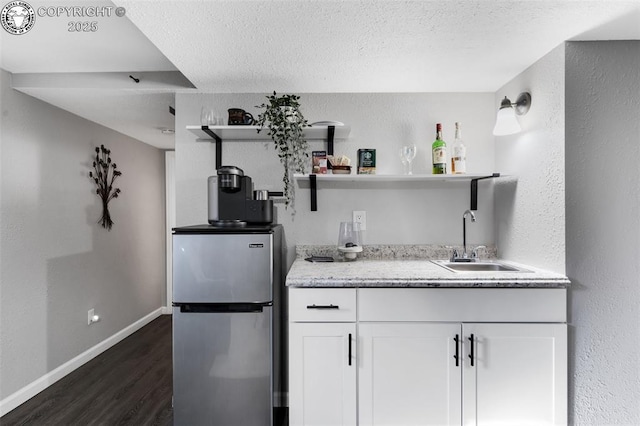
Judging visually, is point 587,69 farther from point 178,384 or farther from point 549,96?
point 178,384

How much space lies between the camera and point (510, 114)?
189 centimetres

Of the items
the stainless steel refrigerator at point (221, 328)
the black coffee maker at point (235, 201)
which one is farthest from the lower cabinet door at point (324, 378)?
the black coffee maker at point (235, 201)

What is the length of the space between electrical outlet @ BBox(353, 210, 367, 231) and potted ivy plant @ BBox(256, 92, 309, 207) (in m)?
0.46

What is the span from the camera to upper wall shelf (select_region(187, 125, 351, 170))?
6.68 feet

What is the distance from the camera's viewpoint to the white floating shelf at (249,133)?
2037 millimetres

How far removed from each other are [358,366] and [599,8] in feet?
6.39

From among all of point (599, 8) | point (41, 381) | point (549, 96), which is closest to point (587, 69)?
point (549, 96)

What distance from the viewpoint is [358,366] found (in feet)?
5.35

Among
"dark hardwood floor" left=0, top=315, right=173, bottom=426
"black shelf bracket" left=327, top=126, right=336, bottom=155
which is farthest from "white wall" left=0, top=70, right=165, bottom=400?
"black shelf bracket" left=327, top=126, right=336, bottom=155

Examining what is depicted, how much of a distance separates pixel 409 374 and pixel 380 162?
1352 millimetres

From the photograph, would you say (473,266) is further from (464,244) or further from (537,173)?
(537,173)

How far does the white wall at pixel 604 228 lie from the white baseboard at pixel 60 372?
334 cm

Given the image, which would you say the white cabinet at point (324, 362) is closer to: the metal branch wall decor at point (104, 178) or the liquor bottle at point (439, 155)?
the liquor bottle at point (439, 155)

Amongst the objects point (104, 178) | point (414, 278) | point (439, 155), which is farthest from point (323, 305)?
point (104, 178)
